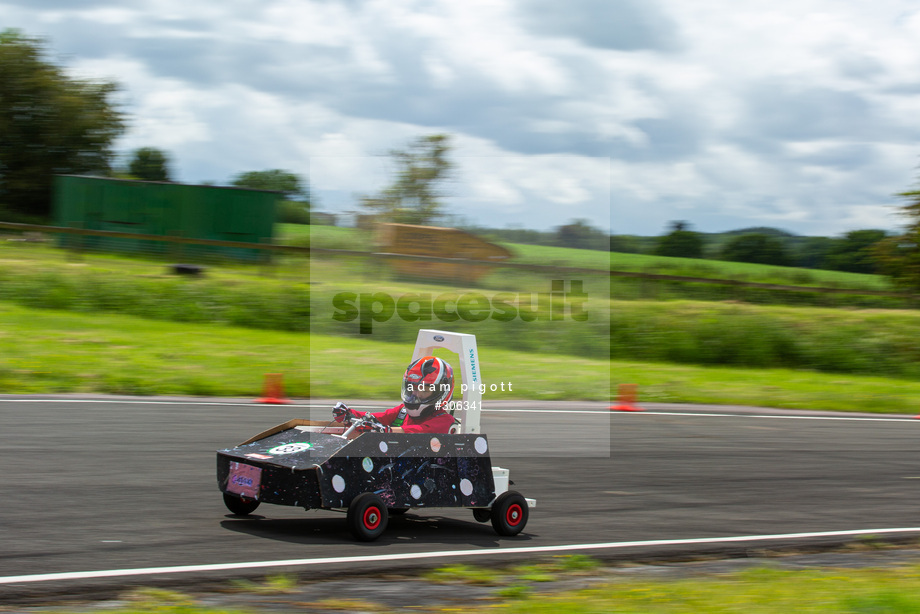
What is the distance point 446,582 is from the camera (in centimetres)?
610

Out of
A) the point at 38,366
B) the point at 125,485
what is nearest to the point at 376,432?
the point at 125,485

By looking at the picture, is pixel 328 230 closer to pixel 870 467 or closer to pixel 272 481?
pixel 272 481

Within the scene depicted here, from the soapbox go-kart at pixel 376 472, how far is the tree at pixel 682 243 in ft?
101

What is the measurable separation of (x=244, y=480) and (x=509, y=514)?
217 centimetres

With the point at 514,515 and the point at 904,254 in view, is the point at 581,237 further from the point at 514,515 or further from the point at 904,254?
the point at 904,254

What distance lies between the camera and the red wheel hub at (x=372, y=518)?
268 inches

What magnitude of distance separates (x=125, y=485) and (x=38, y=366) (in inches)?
328

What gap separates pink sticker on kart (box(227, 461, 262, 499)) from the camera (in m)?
6.71

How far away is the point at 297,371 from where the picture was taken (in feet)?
57.3

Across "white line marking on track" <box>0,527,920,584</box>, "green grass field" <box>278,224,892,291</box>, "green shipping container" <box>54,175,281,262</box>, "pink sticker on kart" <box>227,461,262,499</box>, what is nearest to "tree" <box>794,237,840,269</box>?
"green grass field" <box>278,224,892,291</box>

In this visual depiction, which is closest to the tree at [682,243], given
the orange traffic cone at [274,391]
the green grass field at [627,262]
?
the green grass field at [627,262]

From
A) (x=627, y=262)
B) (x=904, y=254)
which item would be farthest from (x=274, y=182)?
(x=904, y=254)

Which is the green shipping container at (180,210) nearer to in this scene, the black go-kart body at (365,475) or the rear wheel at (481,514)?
the rear wheel at (481,514)

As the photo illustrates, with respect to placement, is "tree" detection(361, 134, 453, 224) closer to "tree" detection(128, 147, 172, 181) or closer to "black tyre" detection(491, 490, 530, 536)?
"black tyre" detection(491, 490, 530, 536)
